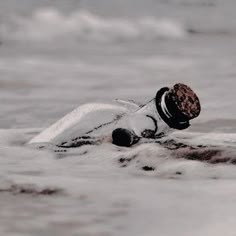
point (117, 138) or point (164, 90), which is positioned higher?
point (164, 90)

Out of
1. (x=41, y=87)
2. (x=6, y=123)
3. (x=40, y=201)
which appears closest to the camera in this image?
(x=40, y=201)

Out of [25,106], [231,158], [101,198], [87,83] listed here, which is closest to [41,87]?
[87,83]

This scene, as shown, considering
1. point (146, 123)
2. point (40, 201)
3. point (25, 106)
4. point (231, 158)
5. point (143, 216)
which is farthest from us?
point (25, 106)

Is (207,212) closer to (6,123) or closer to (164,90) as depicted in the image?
(164,90)

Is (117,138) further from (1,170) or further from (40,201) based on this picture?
(40,201)

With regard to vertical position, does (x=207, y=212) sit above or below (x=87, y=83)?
below

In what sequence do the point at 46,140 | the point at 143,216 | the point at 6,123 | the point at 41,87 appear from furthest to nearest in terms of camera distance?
the point at 41,87 → the point at 6,123 → the point at 46,140 → the point at 143,216

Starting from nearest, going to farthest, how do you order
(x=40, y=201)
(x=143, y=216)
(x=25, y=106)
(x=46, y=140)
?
(x=143, y=216), (x=40, y=201), (x=46, y=140), (x=25, y=106)

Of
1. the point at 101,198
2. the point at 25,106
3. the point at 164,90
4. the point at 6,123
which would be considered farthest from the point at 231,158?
the point at 25,106

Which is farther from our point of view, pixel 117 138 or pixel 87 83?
pixel 87 83

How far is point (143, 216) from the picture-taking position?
1608 millimetres

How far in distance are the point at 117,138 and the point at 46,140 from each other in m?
0.32

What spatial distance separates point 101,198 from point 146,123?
2.67ft

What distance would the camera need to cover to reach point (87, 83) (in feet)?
20.7
